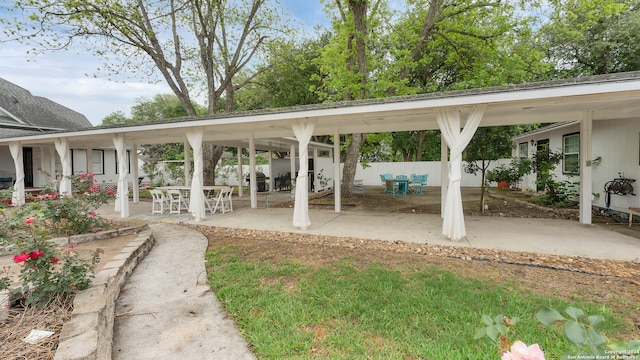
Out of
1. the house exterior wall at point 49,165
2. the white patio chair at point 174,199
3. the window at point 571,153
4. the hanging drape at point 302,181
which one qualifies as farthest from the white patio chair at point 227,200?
the window at point 571,153

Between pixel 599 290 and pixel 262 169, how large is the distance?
18.2 meters

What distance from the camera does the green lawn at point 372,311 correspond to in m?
2.28

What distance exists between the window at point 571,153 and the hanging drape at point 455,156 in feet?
21.2

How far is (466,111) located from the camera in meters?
5.64

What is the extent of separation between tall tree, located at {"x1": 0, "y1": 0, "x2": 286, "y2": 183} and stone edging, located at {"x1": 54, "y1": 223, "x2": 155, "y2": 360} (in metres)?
10.0

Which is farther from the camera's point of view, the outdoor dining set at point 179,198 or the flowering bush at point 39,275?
the outdoor dining set at point 179,198

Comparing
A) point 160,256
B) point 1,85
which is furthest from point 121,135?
point 1,85

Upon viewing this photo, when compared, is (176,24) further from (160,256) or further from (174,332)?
(174,332)

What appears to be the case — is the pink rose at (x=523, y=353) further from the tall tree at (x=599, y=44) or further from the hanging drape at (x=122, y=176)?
the tall tree at (x=599, y=44)

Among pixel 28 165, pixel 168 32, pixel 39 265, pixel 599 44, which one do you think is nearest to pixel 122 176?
pixel 39 265

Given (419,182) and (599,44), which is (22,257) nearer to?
(419,182)

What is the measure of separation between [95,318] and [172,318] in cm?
65

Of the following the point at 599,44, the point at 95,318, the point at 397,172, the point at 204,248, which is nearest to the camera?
the point at 95,318

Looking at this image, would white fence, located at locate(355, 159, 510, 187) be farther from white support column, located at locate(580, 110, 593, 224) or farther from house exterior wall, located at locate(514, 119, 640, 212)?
white support column, located at locate(580, 110, 593, 224)
